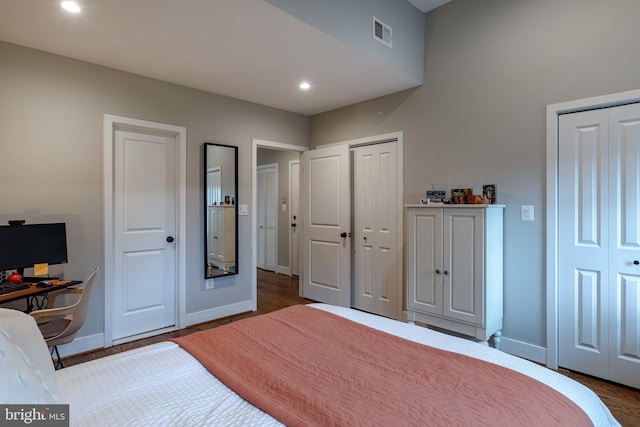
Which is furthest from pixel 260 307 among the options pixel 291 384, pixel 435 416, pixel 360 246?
pixel 435 416

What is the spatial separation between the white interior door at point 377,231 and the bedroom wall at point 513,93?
31 cm

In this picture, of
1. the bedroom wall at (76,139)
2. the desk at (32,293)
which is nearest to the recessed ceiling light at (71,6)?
the bedroom wall at (76,139)

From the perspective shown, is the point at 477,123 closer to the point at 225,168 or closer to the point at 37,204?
the point at 225,168

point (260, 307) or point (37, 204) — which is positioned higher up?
point (37, 204)

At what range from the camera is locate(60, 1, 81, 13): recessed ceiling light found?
2.04 meters

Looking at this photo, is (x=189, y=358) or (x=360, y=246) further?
(x=360, y=246)

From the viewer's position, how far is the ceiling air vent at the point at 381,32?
2.86 m

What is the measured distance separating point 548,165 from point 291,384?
2640 mm

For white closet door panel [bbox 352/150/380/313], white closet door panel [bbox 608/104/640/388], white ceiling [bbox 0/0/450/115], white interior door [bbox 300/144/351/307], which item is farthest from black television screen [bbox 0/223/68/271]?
white closet door panel [bbox 608/104/640/388]

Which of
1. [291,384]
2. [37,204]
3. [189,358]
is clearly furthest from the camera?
[37,204]

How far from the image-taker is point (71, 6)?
208cm

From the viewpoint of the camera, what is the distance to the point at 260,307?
13.8ft

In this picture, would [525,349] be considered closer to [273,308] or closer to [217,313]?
[273,308]

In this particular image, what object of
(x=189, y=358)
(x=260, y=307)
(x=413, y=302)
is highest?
(x=189, y=358)
